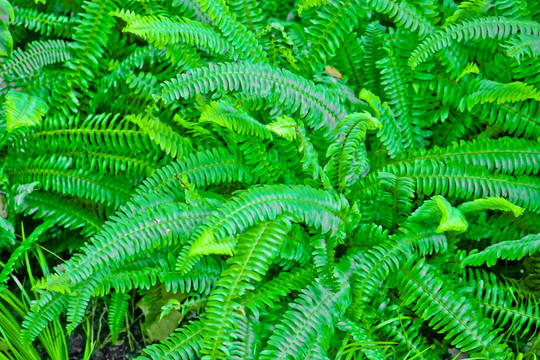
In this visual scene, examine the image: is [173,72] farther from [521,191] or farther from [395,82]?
[521,191]

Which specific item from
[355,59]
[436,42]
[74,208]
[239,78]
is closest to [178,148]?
[239,78]

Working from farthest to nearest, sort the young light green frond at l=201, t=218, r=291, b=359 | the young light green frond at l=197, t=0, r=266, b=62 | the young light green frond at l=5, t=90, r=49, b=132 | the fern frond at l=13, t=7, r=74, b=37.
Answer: the fern frond at l=13, t=7, r=74, b=37, the young light green frond at l=197, t=0, r=266, b=62, the young light green frond at l=5, t=90, r=49, b=132, the young light green frond at l=201, t=218, r=291, b=359

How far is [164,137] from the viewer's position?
2.54 meters

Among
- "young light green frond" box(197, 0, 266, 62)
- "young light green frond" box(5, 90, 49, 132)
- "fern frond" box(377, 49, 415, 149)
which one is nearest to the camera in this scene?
"young light green frond" box(5, 90, 49, 132)

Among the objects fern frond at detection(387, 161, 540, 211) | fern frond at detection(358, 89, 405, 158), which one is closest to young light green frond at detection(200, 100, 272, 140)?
fern frond at detection(358, 89, 405, 158)

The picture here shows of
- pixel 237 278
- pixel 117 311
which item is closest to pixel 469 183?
pixel 237 278

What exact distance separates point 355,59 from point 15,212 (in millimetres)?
1944

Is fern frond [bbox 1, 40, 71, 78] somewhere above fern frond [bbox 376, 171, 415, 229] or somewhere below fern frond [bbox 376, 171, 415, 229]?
above

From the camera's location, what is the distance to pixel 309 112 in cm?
261

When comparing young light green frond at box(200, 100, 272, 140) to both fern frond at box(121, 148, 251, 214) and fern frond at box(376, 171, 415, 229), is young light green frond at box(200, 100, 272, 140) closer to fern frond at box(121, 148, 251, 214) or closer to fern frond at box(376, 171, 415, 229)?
fern frond at box(121, 148, 251, 214)

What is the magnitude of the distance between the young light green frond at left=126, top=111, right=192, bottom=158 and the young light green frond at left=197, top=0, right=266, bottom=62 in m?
0.53

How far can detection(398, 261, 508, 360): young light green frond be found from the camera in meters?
2.16

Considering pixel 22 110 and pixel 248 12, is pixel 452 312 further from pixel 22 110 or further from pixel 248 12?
pixel 22 110

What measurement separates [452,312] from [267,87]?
1.27m
